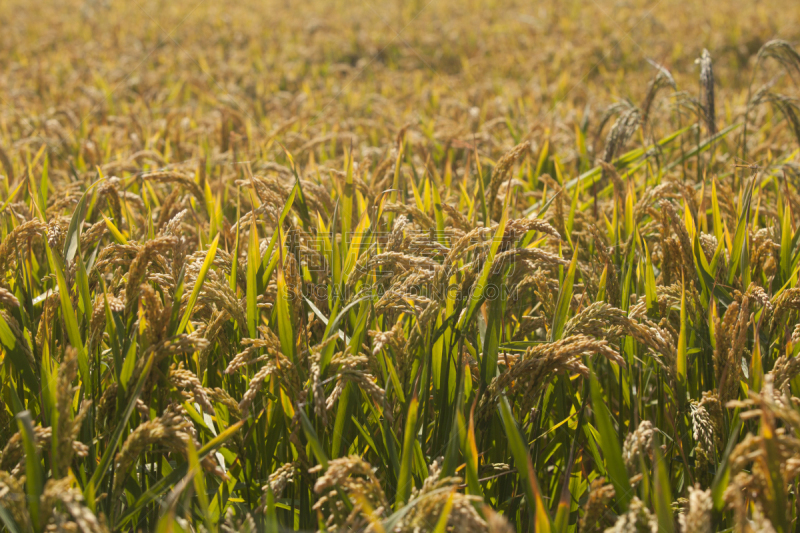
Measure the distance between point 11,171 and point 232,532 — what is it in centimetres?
225

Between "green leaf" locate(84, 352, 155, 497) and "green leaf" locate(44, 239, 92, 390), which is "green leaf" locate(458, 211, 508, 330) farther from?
"green leaf" locate(44, 239, 92, 390)

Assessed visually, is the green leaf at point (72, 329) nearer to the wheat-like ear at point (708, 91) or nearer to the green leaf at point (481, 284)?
the green leaf at point (481, 284)

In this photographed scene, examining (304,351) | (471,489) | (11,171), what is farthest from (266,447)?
(11,171)

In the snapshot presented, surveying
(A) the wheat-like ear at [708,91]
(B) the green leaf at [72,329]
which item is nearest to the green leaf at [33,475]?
(B) the green leaf at [72,329]

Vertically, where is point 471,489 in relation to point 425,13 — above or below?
below

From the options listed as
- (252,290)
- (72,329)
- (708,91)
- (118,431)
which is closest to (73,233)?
(72,329)

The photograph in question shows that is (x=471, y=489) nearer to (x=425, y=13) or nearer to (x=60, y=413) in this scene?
(x=60, y=413)

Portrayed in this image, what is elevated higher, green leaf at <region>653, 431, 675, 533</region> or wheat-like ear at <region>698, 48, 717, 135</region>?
wheat-like ear at <region>698, 48, 717, 135</region>

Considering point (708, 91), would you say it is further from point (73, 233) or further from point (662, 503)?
point (73, 233)

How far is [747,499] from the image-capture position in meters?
1.03

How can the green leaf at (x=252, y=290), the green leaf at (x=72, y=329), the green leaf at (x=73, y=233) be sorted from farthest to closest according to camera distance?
the green leaf at (x=73, y=233) < the green leaf at (x=252, y=290) < the green leaf at (x=72, y=329)

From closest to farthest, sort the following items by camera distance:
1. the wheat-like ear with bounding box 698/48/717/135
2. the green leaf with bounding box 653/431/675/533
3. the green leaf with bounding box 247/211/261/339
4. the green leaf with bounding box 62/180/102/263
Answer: the green leaf with bounding box 653/431/675/533 → the green leaf with bounding box 247/211/261/339 → the green leaf with bounding box 62/180/102/263 → the wheat-like ear with bounding box 698/48/717/135

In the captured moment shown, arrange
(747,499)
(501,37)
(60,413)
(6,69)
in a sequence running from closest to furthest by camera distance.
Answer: (60,413) < (747,499) < (6,69) < (501,37)

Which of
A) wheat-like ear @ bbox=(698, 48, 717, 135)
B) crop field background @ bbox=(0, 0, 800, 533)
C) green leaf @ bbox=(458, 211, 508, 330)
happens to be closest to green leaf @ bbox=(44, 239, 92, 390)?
crop field background @ bbox=(0, 0, 800, 533)
